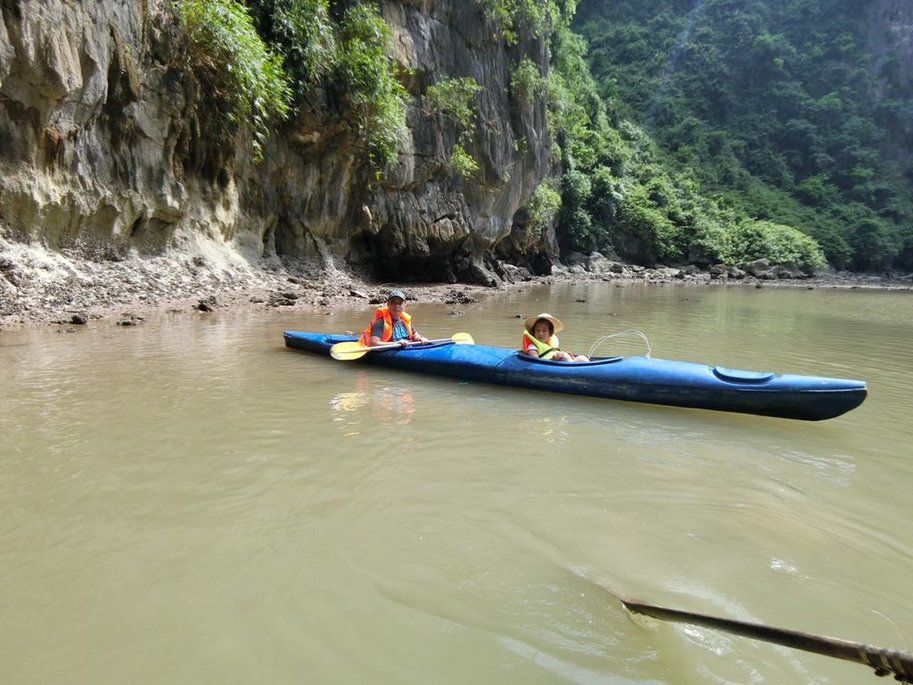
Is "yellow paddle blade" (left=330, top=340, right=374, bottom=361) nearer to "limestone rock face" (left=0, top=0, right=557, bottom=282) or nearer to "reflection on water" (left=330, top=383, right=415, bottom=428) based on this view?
"reflection on water" (left=330, top=383, right=415, bottom=428)

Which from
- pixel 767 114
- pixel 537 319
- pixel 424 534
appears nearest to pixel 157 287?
pixel 537 319

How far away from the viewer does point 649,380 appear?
4.86 m

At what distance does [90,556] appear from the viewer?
7.40 feet

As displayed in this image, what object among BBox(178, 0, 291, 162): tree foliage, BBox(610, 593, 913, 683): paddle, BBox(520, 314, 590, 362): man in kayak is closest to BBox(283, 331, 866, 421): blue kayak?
BBox(520, 314, 590, 362): man in kayak

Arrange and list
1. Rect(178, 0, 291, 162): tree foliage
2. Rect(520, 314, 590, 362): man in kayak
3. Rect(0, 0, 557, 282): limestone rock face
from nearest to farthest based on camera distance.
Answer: Rect(520, 314, 590, 362): man in kayak
Rect(0, 0, 557, 282): limestone rock face
Rect(178, 0, 291, 162): tree foliage

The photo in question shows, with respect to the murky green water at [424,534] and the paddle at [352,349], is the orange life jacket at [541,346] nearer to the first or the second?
the murky green water at [424,534]

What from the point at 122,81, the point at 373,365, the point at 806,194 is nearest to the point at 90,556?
the point at 373,365

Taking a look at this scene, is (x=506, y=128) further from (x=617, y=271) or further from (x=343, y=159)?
(x=617, y=271)

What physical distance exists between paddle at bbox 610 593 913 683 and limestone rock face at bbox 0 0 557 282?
9243mm

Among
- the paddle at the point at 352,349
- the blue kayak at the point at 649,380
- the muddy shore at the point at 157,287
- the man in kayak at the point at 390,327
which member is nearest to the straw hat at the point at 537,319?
the blue kayak at the point at 649,380

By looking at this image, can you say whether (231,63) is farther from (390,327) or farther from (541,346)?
(541,346)

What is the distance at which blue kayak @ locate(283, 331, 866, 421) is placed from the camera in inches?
168

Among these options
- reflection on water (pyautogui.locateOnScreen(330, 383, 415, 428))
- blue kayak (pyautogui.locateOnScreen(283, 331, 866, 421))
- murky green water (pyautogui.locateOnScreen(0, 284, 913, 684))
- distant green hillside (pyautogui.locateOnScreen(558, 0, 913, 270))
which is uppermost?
distant green hillside (pyautogui.locateOnScreen(558, 0, 913, 270))

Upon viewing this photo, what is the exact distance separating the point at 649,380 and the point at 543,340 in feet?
3.97
